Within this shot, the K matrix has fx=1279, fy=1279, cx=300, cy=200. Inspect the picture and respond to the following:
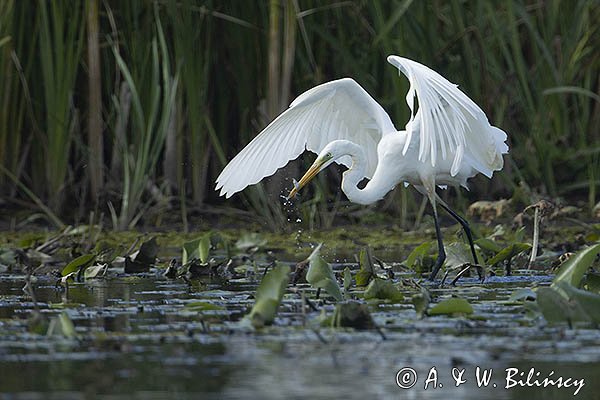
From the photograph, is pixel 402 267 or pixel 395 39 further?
pixel 395 39

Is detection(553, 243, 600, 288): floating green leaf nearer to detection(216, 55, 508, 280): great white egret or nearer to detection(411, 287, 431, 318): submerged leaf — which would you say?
detection(411, 287, 431, 318): submerged leaf

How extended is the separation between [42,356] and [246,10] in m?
5.39

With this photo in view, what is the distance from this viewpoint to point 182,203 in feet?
29.8

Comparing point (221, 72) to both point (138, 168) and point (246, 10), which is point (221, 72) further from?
point (138, 168)

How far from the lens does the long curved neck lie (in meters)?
7.12

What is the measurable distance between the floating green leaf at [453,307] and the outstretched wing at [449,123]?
139 cm

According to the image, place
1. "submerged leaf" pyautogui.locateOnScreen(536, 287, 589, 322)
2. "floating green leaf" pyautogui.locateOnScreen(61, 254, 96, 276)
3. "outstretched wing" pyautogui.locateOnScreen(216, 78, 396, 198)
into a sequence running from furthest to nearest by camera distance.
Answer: "outstretched wing" pyautogui.locateOnScreen(216, 78, 396, 198), "floating green leaf" pyautogui.locateOnScreen(61, 254, 96, 276), "submerged leaf" pyautogui.locateOnScreen(536, 287, 589, 322)

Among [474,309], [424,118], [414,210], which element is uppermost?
[424,118]

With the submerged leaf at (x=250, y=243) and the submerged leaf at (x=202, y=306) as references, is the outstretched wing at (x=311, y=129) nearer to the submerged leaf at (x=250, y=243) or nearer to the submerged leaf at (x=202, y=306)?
the submerged leaf at (x=250, y=243)

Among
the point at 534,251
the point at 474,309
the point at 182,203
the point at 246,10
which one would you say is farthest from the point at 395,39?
the point at 474,309

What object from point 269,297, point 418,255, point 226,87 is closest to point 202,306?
point 269,297

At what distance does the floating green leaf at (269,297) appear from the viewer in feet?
15.7

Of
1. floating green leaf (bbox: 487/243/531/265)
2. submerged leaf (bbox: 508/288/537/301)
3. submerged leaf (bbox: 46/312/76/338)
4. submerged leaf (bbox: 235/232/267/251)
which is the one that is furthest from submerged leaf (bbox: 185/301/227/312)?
submerged leaf (bbox: 235/232/267/251)

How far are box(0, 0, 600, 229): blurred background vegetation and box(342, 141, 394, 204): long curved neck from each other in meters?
1.46
